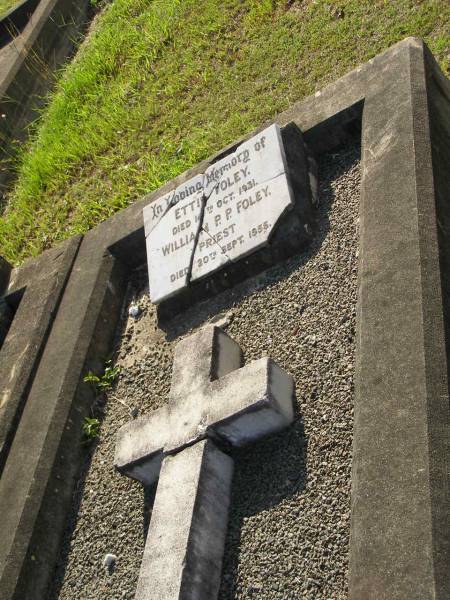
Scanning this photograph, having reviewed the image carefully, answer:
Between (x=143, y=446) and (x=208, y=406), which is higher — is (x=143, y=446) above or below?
below

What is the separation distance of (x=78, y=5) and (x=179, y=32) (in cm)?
240

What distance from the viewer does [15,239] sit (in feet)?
21.8

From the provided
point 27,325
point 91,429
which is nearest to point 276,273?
point 91,429

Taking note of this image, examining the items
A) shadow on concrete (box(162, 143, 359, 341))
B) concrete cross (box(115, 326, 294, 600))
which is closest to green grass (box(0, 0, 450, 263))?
shadow on concrete (box(162, 143, 359, 341))

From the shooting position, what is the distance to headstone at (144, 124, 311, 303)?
4148mm

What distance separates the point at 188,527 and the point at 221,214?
5.84ft

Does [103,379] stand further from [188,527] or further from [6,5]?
[6,5]

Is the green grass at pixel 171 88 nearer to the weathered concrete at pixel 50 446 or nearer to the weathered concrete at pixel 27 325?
the weathered concrete at pixel 27 325

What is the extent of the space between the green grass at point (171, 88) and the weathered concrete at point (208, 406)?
213cm

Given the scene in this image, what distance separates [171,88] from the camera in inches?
261

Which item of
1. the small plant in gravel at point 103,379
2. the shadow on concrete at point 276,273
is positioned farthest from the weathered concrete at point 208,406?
the small plant in gravel at point 103,379

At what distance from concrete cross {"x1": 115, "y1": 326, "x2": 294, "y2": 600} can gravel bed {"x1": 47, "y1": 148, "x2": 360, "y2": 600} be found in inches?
3.1

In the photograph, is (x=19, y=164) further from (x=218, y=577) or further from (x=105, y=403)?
(x=218, y=577)

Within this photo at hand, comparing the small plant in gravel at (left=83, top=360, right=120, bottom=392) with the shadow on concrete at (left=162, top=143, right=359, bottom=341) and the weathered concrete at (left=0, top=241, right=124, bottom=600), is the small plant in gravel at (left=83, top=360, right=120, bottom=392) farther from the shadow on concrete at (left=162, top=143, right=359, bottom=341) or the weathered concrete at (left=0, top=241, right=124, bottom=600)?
the shadow on concrete at (left=162, top=143, right=359, bottom=341)
